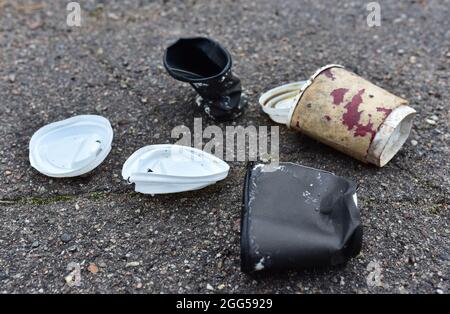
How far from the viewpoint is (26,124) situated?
91.2 inches

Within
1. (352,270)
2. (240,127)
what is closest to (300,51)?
(240,127)

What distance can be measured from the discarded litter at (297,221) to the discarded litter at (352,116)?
27 centimetres

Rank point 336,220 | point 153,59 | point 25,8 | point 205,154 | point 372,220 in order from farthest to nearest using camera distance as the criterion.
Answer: point 25,8 → point 153,59 → point 205,154 → point 372,220 → point 336,220

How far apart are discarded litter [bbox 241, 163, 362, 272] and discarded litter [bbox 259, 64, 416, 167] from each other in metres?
0.27

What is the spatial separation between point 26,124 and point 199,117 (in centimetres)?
76

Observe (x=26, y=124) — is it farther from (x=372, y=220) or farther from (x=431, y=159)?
(x=431, y=159)

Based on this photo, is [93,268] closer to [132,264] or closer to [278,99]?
[132,264]

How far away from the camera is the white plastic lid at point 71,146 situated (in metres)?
2.05

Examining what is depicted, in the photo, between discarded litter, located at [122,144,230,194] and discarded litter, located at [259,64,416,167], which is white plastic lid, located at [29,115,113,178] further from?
discarded litter, located at [259,64,416,167]
